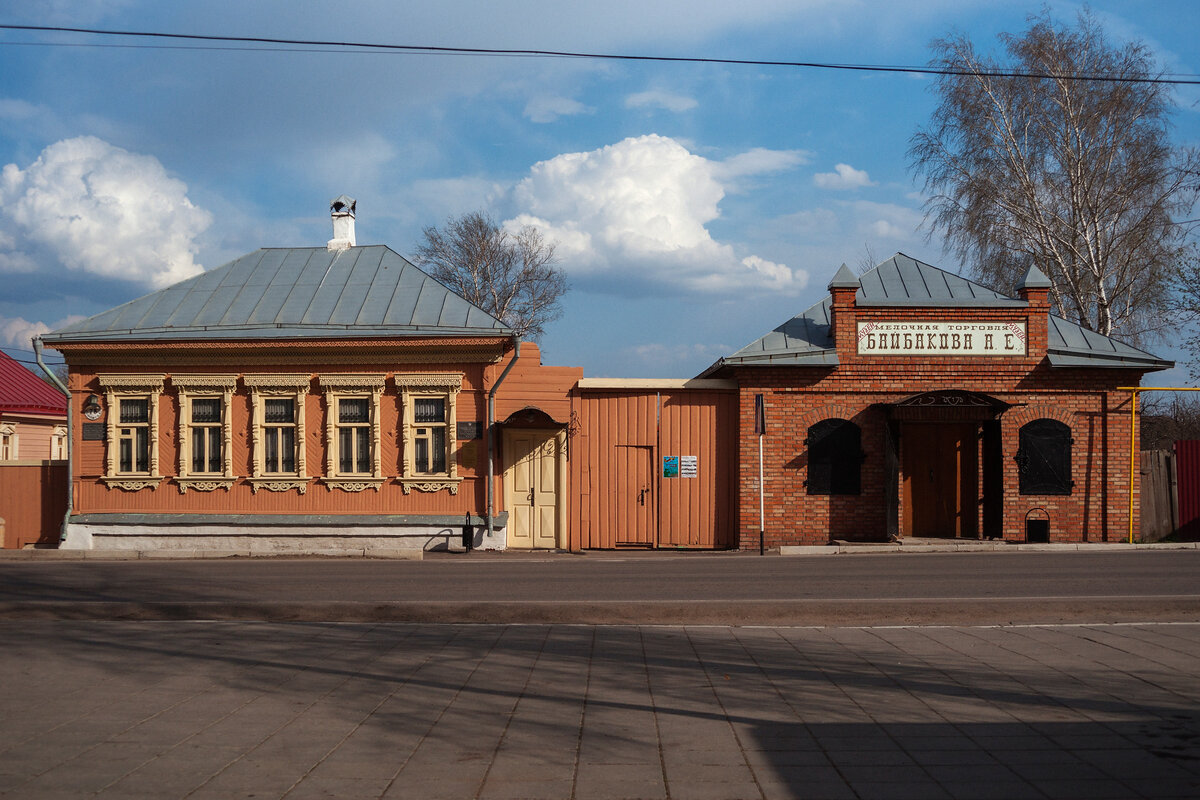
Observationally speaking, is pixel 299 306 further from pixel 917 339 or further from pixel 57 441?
pixel 57 441

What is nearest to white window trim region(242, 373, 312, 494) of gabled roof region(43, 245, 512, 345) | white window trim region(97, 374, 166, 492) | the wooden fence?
gabled roof region(43, 245, 512, 345)

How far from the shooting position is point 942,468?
20.7 m

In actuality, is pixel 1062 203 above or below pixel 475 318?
above

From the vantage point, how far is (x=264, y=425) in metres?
21.0

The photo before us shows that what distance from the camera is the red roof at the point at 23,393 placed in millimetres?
29078

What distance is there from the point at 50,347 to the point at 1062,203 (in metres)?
26.6

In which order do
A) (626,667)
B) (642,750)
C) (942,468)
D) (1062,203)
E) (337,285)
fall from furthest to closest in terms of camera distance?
(1062,203) → (337,285) → (942,468) → (626,667) → (642,750)

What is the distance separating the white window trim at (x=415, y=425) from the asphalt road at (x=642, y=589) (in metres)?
2.57

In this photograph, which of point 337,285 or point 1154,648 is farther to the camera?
point 337,285

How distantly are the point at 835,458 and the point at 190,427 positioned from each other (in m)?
13.4

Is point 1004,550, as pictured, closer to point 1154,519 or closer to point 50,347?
point 1154,519

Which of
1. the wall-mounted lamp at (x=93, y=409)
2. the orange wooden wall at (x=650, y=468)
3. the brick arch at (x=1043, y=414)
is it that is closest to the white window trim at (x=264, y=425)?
the wall-mounted lamp at (x=93, y=409)

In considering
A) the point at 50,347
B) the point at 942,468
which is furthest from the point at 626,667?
the point at 50,347

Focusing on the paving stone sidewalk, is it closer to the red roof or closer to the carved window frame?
the carved window frame
